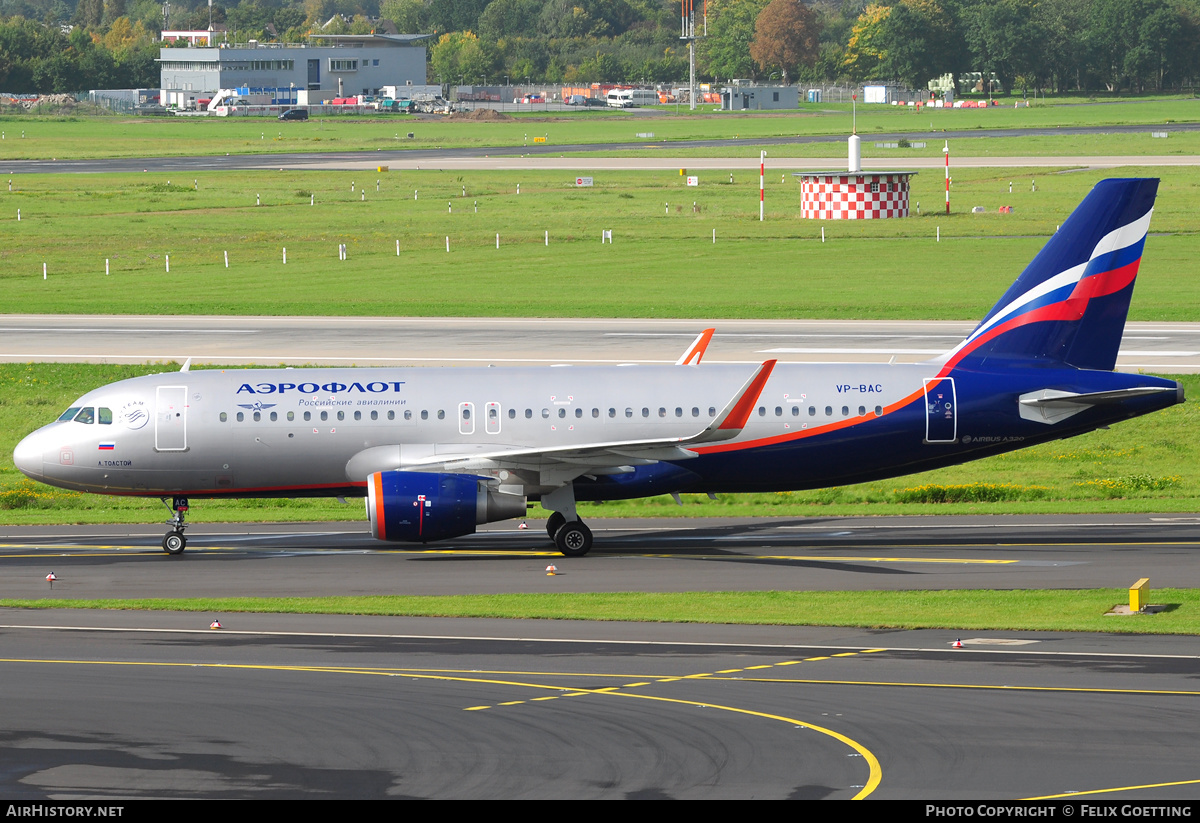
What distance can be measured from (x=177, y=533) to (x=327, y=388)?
17.1ft

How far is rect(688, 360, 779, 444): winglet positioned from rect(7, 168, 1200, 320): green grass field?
40.1 m

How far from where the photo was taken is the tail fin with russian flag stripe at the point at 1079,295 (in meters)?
38.4

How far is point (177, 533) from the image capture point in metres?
38.1

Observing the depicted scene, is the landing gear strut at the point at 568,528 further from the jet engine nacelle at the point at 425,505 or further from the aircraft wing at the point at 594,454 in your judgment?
the jet engine nacelle at the point at 425,505

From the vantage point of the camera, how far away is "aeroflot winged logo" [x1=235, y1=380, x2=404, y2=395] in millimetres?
37406

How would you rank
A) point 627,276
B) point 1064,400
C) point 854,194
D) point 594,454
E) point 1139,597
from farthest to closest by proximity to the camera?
point 854,194 < point 627,276 < point 1064,400 < point 594,454 < point 1139,597

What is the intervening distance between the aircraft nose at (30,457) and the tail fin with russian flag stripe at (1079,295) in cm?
2227

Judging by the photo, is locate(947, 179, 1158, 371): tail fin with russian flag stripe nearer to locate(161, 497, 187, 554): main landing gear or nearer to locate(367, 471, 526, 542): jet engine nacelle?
locate(367, 471, 526, 542): jet engine nacelle

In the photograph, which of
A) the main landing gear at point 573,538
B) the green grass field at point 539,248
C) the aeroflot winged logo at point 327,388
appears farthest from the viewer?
the green grass field at point 539,248

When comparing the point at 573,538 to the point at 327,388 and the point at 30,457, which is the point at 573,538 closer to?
the point at 327,388

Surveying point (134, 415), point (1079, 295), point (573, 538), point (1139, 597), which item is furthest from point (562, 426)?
point (1139, 597)

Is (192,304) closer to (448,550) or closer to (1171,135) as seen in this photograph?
(448,550)

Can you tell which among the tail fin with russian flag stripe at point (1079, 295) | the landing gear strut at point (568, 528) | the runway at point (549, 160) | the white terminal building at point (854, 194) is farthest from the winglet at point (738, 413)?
the runway at point (549, 160)

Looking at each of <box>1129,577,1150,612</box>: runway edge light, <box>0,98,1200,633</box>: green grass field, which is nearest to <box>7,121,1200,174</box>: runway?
<box>0,98,1200,633</box>: green grass field
